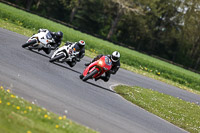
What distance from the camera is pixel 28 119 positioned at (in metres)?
7.93

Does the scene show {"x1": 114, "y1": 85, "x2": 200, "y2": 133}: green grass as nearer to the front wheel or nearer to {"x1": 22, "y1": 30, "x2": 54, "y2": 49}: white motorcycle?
the front wheel

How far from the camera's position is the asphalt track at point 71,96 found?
10102 mm

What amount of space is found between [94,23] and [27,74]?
59.6 meters

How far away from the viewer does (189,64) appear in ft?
217

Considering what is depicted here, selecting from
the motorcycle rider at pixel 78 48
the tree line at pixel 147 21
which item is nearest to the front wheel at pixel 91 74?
the motorcycle rider at pixel 78 48

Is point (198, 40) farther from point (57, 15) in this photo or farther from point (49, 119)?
point (49, 119)

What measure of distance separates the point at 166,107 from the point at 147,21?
54986 mm

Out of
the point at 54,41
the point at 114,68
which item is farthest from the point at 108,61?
the point at 54,41

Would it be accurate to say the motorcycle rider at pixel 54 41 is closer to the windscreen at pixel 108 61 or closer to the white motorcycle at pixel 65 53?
the white motorcycle at pixel 65 53

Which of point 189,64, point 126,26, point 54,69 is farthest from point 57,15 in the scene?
point 54,69

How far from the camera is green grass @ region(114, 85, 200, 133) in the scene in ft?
48.3

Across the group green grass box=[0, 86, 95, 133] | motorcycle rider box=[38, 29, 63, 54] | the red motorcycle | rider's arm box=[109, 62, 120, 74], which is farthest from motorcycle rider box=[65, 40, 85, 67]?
green grass box=[0, 86, 95, 133]

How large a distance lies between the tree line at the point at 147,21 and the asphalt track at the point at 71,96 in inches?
1884

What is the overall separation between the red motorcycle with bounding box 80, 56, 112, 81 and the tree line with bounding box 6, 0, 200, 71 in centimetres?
4729
